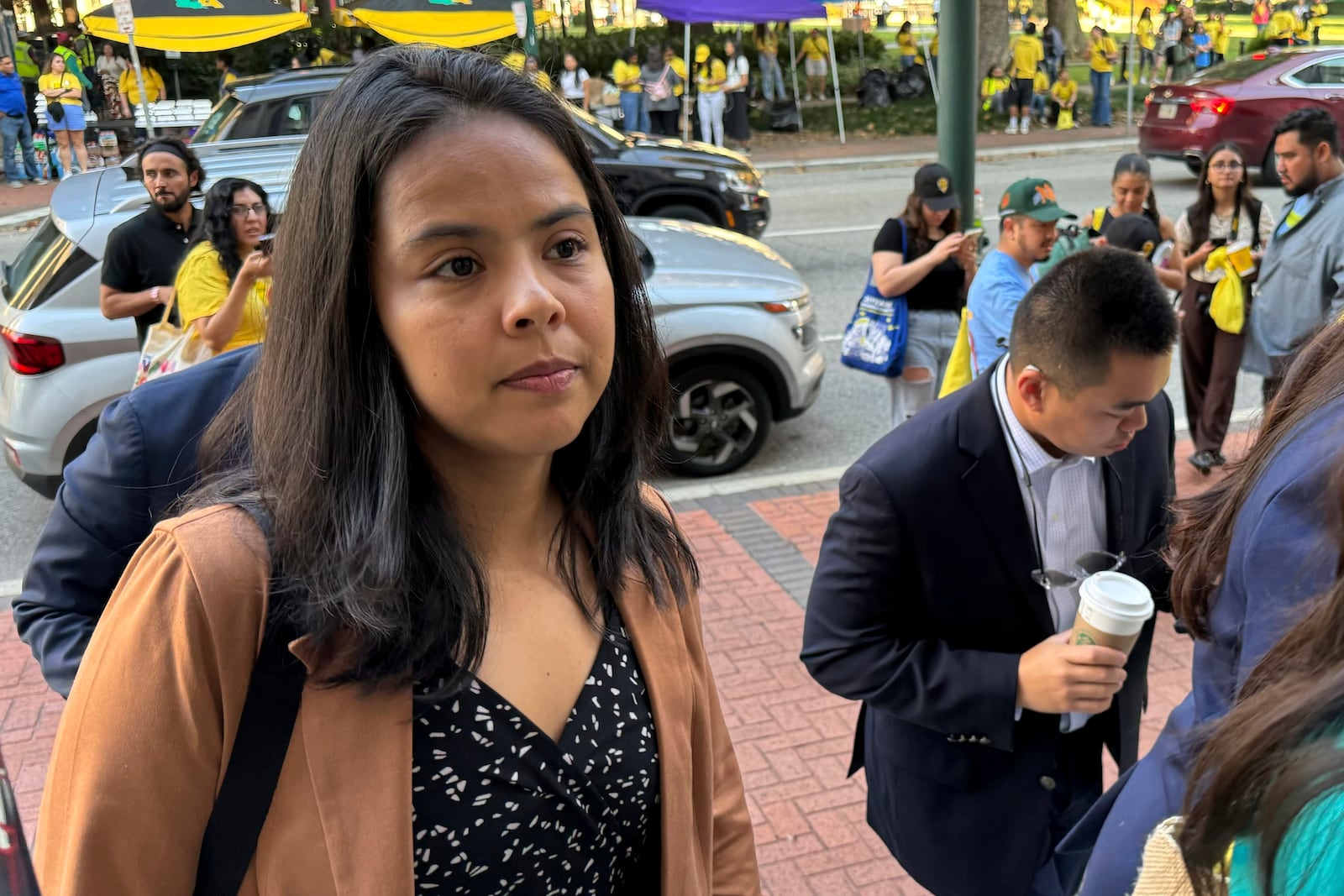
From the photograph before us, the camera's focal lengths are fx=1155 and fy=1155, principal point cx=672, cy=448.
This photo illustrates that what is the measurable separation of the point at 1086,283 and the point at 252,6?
1697 centimetres

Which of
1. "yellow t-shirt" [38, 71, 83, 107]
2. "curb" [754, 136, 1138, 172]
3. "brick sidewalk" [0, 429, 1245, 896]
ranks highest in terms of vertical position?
"yellow t-shirt" [38, 71, 83, 107]

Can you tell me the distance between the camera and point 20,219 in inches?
618

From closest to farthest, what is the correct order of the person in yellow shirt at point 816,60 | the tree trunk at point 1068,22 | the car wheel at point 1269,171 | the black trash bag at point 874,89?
the car wheel at point 1269,171 < the black trash bag at point 874,89 < the person in yellow shirt at point 816,60 < the tree trunk at point 1068,22

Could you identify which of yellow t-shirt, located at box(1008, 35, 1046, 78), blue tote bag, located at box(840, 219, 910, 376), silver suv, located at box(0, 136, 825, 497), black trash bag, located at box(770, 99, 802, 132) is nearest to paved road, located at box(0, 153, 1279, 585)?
silver suv, located at box(0, 136, 825, 497)

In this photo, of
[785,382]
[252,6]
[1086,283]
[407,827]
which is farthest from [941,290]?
[252,6]

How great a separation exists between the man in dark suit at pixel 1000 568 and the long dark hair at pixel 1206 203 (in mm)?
4483

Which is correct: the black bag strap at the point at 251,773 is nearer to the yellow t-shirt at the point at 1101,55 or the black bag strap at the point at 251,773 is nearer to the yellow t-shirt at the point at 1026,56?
the yellow t-shirt at the point at 1026,56

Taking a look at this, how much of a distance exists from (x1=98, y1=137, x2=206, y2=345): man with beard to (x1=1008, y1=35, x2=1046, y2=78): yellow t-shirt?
21.2 meters

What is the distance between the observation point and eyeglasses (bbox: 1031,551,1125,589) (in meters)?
2.48

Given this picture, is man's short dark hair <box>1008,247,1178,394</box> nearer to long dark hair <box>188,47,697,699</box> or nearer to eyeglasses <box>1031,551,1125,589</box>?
eyeglasses <box>1031,551,1125,589</box>

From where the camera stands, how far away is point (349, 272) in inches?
54.1

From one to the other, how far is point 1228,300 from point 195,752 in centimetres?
628

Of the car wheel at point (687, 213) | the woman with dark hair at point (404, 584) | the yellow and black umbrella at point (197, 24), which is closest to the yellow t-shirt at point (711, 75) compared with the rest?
the yellow and black umbrella at point (197, 24)

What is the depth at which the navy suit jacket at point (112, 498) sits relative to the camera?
211 centimetres
